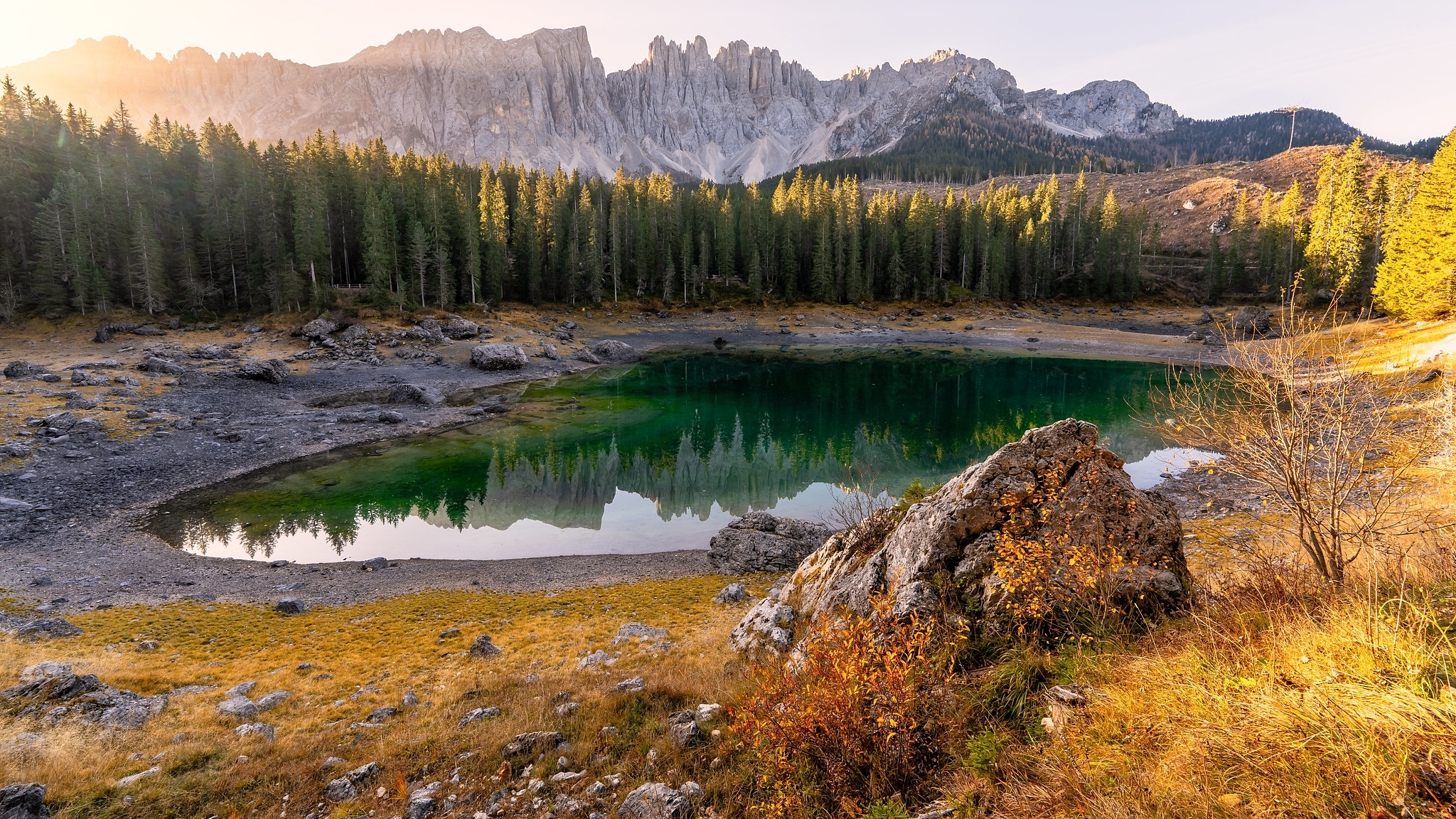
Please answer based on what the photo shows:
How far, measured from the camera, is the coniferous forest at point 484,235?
59312 millimetres

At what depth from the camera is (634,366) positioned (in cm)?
6681

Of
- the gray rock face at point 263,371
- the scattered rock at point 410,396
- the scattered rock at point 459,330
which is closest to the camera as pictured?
the scattered rock at point 410,396

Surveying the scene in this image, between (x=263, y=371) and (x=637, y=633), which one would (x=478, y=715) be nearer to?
(x=637, y=633)

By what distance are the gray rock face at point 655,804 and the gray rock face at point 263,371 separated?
51.3 metres

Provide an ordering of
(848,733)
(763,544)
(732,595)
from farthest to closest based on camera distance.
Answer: (763,544), (732,595), (848,733)

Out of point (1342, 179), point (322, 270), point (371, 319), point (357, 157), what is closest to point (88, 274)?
point (322, 270)

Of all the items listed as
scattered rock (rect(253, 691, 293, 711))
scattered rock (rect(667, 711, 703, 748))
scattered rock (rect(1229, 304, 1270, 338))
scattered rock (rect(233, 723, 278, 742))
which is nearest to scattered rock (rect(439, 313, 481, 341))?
scattered rock (rect(253, 691, 293, 711))

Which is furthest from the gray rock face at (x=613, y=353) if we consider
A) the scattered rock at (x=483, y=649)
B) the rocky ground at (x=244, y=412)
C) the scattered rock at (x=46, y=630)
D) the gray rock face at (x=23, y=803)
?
the gray rock face at (x=23, y=803)

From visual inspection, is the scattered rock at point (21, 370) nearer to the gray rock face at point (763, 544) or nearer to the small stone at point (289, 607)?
the small stone at point (289, 607)

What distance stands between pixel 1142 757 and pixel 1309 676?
1364 millimetres

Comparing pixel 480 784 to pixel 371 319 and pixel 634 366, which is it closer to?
pixel 634 366

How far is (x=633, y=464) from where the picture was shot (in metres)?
34.3

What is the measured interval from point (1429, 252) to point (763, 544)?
65781 millimetres

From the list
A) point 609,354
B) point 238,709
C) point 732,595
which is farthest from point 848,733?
point 609,354
